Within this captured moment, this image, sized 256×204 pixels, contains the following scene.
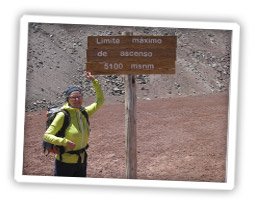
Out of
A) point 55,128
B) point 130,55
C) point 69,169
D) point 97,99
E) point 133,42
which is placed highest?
point 133,42

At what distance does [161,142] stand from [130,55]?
1.82m

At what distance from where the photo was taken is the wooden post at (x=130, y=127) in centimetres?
682

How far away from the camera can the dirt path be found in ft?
23.1

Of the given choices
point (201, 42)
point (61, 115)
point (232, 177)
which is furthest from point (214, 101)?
point (61, 115)

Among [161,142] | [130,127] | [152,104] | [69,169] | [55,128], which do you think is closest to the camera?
[55,128]

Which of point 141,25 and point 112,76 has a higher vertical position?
point 141,25

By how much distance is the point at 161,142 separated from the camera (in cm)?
819

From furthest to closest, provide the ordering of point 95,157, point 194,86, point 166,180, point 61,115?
1. point 194,86
2. point 95,157
3. point 166,180
4. point 61,115

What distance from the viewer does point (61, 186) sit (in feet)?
21.8

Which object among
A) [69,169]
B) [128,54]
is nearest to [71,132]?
[69,169]

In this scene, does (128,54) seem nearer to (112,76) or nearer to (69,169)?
(112,76)

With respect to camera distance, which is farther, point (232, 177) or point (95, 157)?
point (95, 157)

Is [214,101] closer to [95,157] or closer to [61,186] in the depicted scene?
[95,157]
